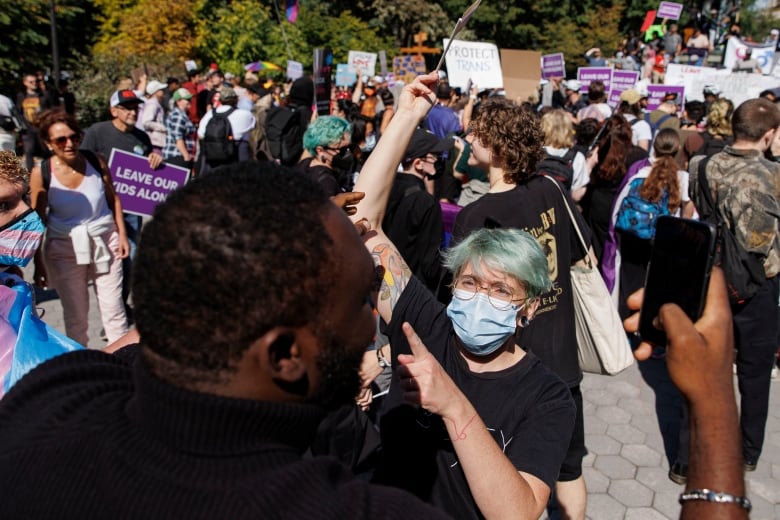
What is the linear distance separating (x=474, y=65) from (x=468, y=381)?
438 inches

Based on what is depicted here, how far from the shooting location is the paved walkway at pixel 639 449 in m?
3.69

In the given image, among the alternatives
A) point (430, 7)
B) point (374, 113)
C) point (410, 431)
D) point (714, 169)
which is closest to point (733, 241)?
point (714, 169)

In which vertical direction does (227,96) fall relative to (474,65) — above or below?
below

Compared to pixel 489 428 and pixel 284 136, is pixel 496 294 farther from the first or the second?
pixel 284 136

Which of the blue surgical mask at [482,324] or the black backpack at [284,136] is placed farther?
the black backpack at [284,136]

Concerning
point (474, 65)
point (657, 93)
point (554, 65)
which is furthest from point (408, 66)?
point (657, 93)

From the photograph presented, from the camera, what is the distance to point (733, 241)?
3402 millimetres

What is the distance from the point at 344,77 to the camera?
16469 millimetres

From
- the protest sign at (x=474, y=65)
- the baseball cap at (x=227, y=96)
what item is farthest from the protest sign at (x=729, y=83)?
the baseball cap at (x=227, y=96)

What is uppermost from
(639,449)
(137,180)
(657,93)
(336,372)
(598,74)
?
(598,74)

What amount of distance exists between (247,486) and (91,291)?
6.66 metres

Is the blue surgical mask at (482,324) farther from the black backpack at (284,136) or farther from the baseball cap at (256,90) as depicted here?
the baseball cap at (256,90)

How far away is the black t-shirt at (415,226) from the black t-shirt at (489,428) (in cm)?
209

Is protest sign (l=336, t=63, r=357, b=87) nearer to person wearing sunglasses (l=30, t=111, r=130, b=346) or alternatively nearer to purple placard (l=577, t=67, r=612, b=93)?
purple placard (l=577, t=67, r=612, b=93)
